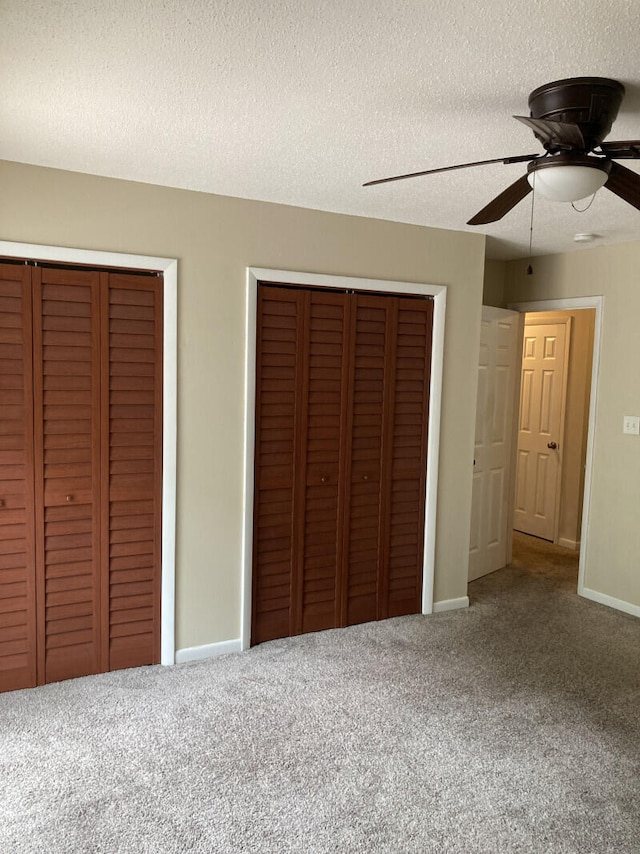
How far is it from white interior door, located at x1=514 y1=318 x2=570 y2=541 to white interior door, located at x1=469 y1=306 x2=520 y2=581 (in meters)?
0.88

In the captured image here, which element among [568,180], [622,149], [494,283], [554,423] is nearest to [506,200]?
[568,180]

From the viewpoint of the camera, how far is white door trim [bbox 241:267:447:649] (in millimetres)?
3328

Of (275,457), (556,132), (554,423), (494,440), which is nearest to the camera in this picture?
(556,132)

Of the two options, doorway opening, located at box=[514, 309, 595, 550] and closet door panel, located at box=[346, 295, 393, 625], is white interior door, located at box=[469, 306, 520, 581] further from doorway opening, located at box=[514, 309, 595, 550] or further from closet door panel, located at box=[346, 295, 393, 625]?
closet door panel, located at box=[346, 295, 393, 625]

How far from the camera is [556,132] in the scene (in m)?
1.70

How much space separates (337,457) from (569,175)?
211 cm

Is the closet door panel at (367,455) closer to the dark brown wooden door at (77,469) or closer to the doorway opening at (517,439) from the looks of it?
the doorway opening at (517,439)

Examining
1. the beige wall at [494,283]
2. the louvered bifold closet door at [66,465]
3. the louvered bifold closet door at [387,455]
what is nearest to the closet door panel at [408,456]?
the louvered bifold closet door at [387,455]

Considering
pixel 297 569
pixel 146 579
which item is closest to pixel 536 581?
pixel 297 569

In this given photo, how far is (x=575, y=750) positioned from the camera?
2670mm

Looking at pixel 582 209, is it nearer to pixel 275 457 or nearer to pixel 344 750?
pixel 275 457

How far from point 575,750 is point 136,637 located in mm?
2027

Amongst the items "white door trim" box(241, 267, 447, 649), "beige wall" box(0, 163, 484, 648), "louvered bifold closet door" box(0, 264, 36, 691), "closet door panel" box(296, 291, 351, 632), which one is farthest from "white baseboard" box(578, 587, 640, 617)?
"louvered bifold closet door" box(0, 264, 36, 691)

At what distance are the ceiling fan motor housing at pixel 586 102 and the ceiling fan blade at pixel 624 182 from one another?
0.11 m
